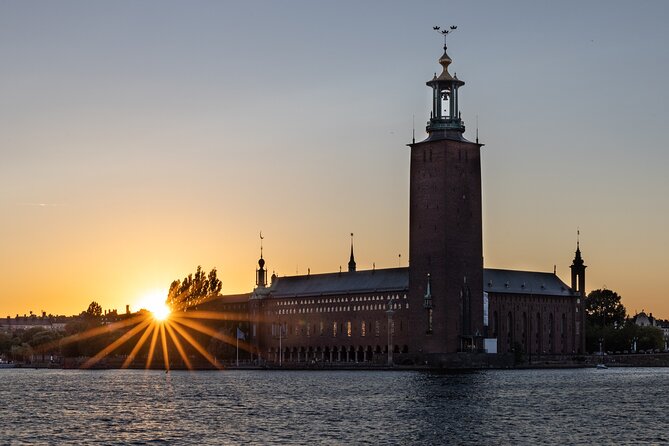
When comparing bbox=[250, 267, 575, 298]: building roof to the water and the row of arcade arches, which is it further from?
the water

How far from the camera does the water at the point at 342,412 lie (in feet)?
161

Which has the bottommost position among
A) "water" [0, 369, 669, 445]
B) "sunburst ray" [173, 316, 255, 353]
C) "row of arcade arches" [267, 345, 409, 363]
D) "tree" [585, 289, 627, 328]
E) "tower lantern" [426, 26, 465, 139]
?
"water" [0, 369, 669, 445]

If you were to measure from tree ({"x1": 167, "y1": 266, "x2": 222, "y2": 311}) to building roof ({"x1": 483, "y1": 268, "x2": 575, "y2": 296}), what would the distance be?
84.7ft

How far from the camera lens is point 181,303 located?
423ft

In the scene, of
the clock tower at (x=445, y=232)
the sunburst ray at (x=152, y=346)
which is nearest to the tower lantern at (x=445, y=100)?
the clock tower at (x=445, y=232)

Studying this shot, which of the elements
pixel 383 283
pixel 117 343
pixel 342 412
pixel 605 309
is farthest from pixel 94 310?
pixel 342 412

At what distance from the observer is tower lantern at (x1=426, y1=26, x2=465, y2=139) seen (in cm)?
11781

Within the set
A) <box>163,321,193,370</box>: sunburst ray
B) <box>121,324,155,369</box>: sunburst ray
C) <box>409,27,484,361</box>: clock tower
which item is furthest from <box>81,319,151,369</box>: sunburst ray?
<box>409,27,484,361</box>: clock tower

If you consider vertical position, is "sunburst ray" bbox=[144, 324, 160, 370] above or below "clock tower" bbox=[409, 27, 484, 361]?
below

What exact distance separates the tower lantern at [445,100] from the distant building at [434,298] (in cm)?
9

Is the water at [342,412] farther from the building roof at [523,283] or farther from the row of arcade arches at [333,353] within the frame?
the building roof at [523,283]

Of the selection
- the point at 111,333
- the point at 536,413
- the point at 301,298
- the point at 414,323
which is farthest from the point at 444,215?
the point at 536,413

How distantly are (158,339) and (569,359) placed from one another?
40491 millimetres

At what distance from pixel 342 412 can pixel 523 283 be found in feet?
272
